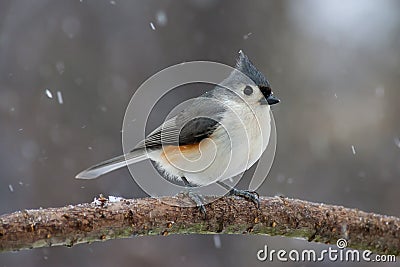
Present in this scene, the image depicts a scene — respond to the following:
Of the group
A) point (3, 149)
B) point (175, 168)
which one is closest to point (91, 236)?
point (175, 168)

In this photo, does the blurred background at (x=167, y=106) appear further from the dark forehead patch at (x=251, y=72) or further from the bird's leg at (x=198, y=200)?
the bird's leg at (x=198, y=200)

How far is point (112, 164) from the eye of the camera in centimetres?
313

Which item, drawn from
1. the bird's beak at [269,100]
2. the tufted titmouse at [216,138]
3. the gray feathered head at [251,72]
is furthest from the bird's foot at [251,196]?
the gray feathered head at [251,72]

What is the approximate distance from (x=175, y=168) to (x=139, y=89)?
3435mm

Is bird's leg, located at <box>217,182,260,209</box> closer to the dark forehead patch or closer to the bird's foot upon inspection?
the bird's foot

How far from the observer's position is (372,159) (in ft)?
23.0

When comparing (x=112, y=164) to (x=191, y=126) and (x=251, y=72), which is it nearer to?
(x=191, y=126)

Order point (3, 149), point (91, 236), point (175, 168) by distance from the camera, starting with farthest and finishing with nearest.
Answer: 1. point (3, 149)
2. point (175, 168)
3. point (91, 236)

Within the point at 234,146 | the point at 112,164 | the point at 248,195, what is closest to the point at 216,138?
the point at 234,146

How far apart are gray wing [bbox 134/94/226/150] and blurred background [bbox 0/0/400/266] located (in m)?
2.87

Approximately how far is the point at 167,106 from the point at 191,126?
304cm

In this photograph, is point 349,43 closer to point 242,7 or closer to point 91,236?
point 242,7

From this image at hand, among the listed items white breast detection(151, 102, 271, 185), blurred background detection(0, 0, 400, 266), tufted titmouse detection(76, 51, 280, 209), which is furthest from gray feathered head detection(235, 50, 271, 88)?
blurred background detection(0, 0, 400, 266)

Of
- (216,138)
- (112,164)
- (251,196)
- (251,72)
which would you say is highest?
(251,72)
